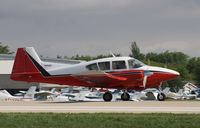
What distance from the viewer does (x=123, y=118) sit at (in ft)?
53.6

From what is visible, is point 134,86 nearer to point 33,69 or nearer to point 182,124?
point 33,69

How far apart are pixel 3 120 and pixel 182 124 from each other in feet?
18.4

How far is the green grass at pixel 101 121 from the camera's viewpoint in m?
15.4

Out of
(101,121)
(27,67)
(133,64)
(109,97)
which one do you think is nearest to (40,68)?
(27,67)

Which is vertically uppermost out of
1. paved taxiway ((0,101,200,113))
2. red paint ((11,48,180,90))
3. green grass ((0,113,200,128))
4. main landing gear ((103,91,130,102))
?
red paint ((11,48,180,90))

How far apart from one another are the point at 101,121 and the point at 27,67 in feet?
56.8

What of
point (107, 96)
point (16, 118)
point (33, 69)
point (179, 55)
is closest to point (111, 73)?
point (107, 96)

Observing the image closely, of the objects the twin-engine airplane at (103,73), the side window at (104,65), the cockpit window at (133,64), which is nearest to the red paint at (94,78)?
the twin-engine airplane at (103,73)

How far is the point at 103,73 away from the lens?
30.5m

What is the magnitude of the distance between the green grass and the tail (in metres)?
15.2

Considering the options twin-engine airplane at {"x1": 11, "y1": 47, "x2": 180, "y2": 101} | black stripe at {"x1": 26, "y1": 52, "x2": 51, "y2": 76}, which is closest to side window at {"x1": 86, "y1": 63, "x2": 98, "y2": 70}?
twin-engine airplane at {"x1": 11, "y1": 47, "x2": 180, "y2": 101}

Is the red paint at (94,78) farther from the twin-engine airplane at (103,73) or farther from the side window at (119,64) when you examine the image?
the side window at (119,64)

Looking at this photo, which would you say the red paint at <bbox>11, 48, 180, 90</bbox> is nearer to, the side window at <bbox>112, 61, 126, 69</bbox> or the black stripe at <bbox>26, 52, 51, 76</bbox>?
the black stripe at <bbox>26, 52, 51, 76</bbox>

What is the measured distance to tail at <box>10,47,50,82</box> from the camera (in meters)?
32.3
